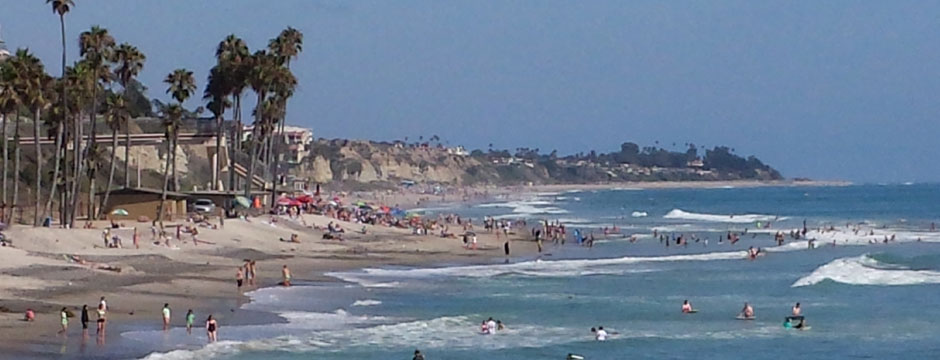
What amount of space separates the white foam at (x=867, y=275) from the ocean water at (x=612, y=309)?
0.08m

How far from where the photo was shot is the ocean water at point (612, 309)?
26.5 meters

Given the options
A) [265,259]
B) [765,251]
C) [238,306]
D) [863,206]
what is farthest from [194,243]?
[863,206]

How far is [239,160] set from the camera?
84125 millimetres

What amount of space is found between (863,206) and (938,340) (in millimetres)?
98890

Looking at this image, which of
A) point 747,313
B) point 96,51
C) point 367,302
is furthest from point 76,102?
point 747,313

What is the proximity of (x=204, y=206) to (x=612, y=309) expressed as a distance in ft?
104

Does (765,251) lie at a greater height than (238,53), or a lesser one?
lesser

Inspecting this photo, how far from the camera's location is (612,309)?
34.0 m

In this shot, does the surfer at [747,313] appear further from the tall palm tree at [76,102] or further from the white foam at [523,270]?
the tall palm tree at [76,102]

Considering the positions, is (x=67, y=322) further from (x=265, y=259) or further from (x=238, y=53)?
(x=238, y=53)

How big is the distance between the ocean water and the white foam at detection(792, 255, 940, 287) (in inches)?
3.1

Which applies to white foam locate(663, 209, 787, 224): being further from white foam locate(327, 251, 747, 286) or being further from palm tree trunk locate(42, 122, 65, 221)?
palm tree trunk locate(42, 122, 65, 221)

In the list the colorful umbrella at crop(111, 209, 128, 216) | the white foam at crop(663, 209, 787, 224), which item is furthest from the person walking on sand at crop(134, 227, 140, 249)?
the white foam at crop(663, 209, 787, 224)

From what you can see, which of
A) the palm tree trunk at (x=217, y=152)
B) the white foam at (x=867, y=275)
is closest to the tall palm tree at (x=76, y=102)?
the palm tree trunk at (x=217, y=152)
